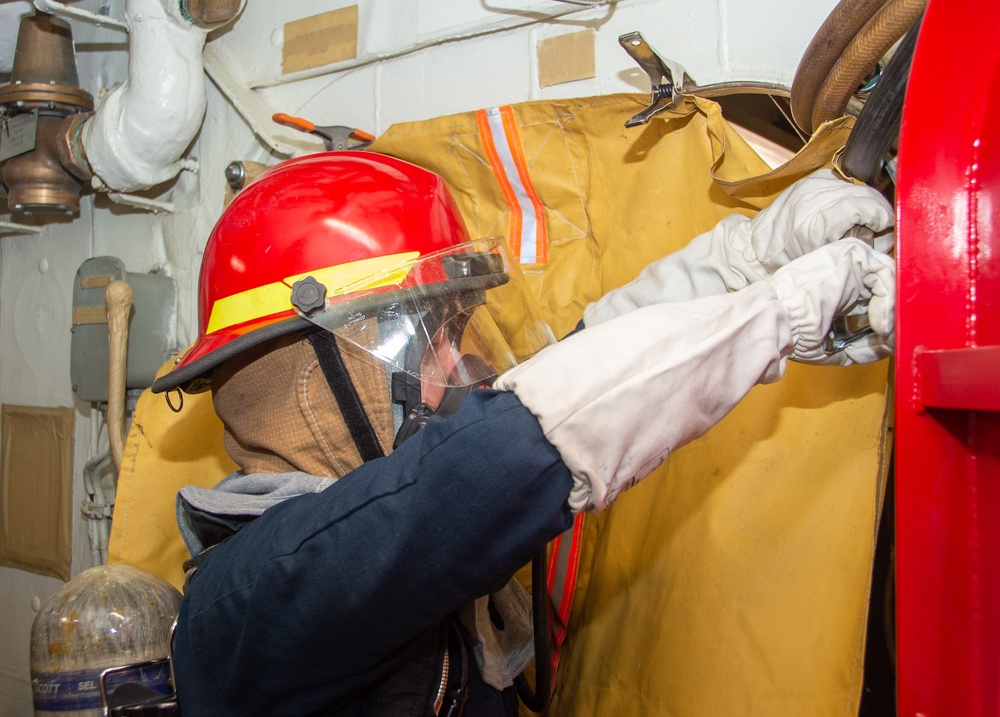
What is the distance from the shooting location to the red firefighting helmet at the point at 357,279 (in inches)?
45.1

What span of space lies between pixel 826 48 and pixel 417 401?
0.83 metres

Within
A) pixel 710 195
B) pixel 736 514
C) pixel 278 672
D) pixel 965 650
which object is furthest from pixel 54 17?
pixel 965 650

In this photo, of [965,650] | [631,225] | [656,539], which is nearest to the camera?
[965,650]

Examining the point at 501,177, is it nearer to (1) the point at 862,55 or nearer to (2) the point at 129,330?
(1) the point at 862,55

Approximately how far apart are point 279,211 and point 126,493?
875mm

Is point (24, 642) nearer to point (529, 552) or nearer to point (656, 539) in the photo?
point (656, 539)

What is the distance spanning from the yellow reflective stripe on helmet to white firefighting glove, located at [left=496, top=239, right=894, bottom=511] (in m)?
0.43

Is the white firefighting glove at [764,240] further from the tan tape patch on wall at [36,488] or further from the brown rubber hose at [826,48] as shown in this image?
the tan tape patch on wall at [36,488]

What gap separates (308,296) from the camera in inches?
44.6

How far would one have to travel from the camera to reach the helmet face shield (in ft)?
3.73

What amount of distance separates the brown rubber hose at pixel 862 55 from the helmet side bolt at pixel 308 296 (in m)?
0.86

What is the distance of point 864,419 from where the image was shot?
3.75ft

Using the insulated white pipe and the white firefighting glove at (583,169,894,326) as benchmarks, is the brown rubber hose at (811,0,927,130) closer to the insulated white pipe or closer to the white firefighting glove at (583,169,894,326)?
the white firefighting glove at (583,169,894,326)

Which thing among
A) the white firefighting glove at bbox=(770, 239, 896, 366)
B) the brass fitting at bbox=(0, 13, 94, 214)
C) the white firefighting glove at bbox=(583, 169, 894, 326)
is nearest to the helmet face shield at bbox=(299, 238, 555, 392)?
the white firefighting glove at bbox=(583, 169, 894, 326)
